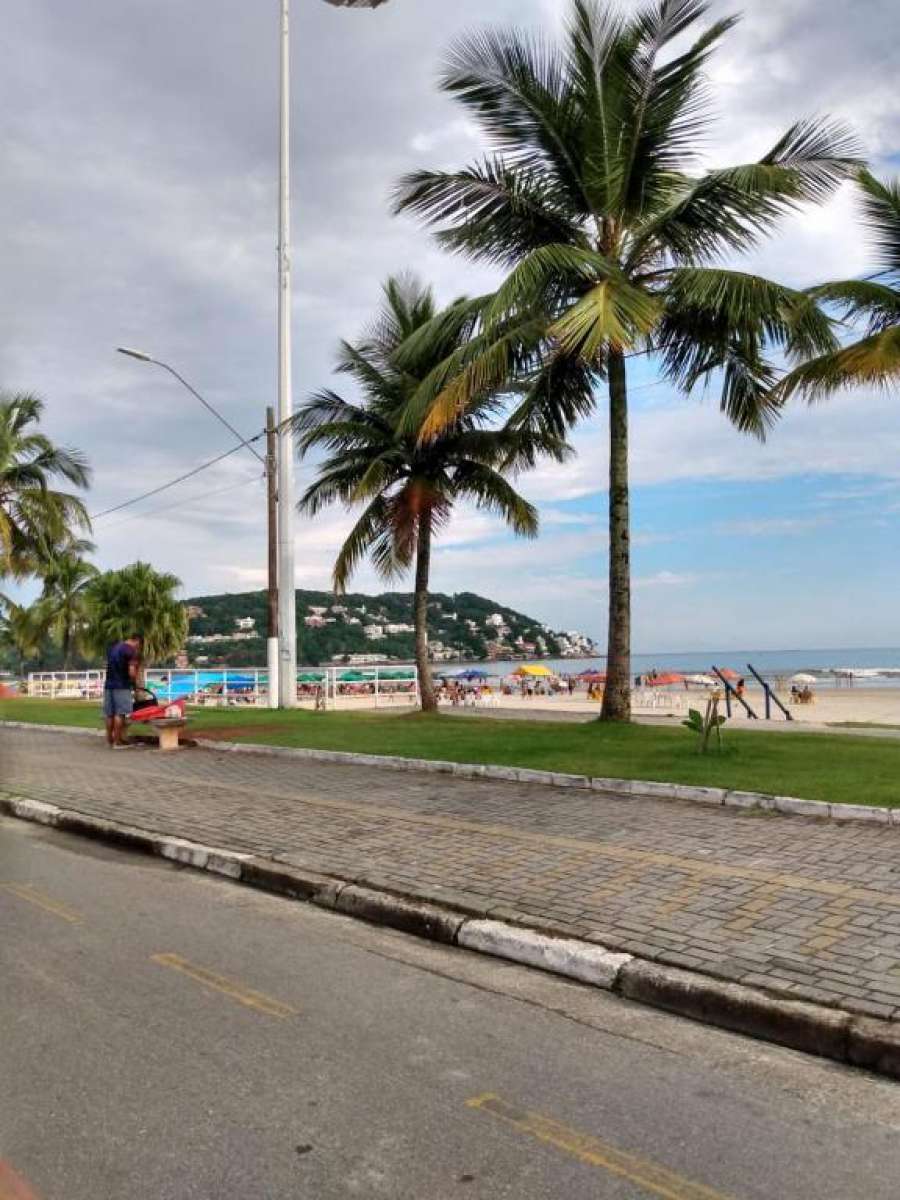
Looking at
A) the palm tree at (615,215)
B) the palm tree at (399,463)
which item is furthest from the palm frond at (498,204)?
the palm tree at (399,463)

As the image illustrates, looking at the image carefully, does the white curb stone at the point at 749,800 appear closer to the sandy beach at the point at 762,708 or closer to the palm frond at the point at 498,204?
the palm frond at the point at 498,204

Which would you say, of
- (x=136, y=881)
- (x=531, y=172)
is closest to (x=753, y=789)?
(x=136, y=881)

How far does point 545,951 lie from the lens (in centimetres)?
509

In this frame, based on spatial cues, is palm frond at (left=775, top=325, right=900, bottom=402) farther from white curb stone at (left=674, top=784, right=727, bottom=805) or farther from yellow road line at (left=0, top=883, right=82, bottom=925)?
yellow road line at (left=0, top=883, right=82, bottom=925)

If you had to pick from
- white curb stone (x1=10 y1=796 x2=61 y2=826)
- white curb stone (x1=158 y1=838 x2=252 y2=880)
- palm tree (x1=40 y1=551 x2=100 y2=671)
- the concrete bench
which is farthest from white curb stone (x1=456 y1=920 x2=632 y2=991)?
palm tree (x1=40 y1=551 x2=100 y2=671)

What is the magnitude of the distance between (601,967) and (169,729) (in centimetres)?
1073

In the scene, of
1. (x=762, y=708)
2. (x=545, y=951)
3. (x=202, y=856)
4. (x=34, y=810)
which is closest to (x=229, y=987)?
(x=545, y=951)

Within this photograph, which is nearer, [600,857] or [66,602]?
[600,857]

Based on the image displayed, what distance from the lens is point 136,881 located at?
23.3ft

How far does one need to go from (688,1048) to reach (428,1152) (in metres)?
1.43

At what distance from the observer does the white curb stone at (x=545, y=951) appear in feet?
15.8

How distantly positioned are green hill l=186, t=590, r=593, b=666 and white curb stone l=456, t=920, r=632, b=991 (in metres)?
28.6

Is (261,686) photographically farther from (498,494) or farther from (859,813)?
(859,813)

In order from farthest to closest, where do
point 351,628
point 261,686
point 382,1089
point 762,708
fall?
point 351,628, point 762,708, point 261,686, point 382,1089
